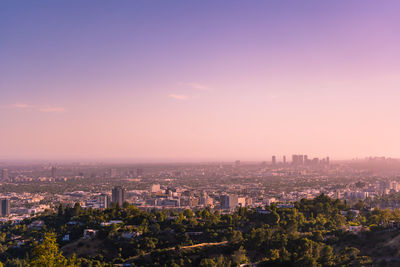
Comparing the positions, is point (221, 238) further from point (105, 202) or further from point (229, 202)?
point (105, 202)

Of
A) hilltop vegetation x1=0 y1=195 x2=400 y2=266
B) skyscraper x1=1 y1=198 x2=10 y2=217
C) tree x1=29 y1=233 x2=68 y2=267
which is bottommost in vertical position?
skyscraper x1=1 y1=198 x2=10 y2=217

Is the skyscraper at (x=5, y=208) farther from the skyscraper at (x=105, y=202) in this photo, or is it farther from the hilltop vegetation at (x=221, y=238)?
the hilltop vegetation at (x=221, y=238)

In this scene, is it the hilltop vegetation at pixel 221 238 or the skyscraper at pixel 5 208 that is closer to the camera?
the hilltop vegetation at pixel 221 238

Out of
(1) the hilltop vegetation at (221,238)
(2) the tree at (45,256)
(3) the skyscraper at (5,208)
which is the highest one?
(2) the tree at (45,256)

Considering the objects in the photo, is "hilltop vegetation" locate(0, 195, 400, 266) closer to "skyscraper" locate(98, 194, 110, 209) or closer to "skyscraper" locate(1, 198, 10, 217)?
"skyscraper" locate(98, 194, 110, 209)

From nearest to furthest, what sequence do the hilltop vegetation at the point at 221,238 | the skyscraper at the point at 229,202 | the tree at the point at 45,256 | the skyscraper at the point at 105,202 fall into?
the tree at the point at 45,256
the hilltop vegetation at the point at 221,238
the skyscraper at the point at 105,202
the skyscraper at the point at 229,202

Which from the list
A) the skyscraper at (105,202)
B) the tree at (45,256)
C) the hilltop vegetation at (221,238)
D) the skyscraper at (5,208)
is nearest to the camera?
the tree at (45,256)

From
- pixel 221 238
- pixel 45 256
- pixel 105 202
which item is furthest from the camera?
pixel 105 202

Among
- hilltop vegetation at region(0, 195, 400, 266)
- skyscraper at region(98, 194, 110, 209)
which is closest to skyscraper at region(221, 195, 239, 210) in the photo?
skyscraper at region(98, 194, 110, 209)

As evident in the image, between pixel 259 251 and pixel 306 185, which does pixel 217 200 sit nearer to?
pixel 306 185

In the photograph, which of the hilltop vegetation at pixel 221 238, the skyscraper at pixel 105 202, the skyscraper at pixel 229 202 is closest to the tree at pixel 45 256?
the hilltop vegetation at pixel 221 238

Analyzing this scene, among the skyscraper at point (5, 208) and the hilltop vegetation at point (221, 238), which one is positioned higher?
the hilltop vegetation at point (221, 238)

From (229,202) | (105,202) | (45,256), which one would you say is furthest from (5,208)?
(45,256)
